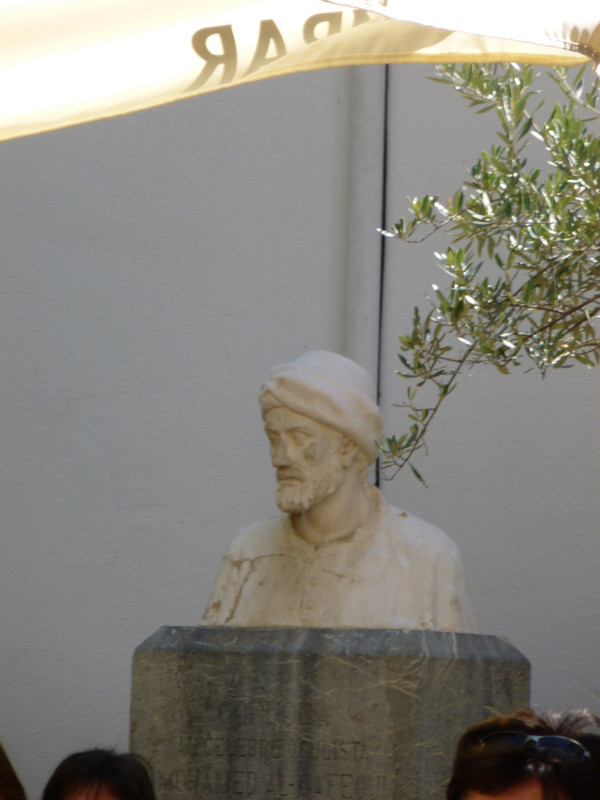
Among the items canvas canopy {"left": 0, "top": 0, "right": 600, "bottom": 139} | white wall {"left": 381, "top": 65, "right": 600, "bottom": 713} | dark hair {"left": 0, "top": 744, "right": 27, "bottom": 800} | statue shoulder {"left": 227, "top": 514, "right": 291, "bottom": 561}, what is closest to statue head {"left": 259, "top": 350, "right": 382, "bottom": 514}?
statue shoulder {"left": 227, "top": 514, "right": 291, "bottom": 561}

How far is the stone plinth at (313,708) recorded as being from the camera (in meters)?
4.27

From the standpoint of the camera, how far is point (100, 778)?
105 inches

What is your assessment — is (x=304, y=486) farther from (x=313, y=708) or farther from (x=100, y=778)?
(x=100, y=778)

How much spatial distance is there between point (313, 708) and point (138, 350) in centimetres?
301

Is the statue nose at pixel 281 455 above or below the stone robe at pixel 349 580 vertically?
above

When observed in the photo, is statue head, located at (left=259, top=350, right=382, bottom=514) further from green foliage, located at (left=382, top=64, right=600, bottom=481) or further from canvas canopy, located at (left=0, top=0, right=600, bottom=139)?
canvas canopy, located at (left=0, top=0, right=600, bottom=139)

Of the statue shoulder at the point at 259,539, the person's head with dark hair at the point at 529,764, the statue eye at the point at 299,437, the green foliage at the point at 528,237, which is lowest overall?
the person's head with dark hair at the point at 529,764

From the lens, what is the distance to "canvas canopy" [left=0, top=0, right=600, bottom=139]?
2.36 m

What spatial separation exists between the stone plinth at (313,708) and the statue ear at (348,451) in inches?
31.0

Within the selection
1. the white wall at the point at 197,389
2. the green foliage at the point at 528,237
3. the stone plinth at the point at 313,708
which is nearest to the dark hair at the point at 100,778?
the green foliage at the point at 528,237

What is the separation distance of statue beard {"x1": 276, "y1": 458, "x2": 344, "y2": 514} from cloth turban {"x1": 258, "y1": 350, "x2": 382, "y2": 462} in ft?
0.49

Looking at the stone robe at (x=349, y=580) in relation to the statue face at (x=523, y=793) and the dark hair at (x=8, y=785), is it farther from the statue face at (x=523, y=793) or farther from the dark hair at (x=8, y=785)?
the statue face at (x=523, y=793)

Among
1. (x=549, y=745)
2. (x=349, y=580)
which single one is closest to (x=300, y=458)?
(x=349, y=580)

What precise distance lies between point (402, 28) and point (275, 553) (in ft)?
9.80
